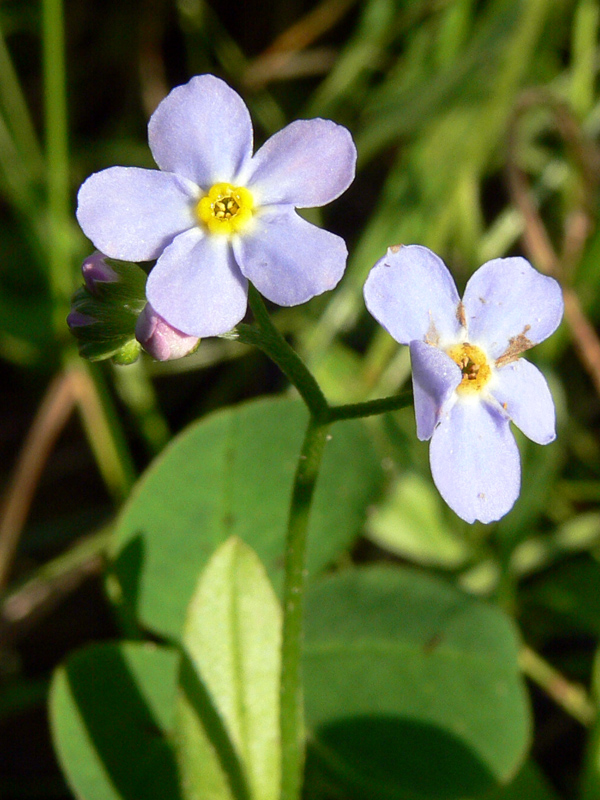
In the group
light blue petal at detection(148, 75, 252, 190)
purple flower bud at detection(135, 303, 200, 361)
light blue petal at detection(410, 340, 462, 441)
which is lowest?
light blue petal at detection(410, 340, 462, 441)

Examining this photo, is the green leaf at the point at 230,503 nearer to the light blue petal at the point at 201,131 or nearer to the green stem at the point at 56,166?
the light blue petal at the point at 201,131

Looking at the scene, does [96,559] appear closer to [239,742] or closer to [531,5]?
[239,742]

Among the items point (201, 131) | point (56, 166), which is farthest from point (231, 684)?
point (56, 166)

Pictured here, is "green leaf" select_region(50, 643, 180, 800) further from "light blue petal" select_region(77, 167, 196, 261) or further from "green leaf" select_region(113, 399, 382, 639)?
"light blue petal" select_region(77, 167, 196, 261)

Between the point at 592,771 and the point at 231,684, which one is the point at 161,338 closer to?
the point at 231,684

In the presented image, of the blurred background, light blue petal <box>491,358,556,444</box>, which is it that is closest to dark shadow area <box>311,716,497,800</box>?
the blurred background
